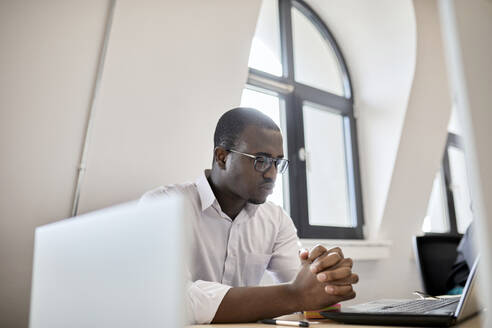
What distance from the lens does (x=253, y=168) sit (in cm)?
158

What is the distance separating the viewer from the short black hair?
64.1 inches

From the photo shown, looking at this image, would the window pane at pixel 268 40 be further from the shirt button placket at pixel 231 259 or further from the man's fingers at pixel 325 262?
the man's fingers at pixel 325 262

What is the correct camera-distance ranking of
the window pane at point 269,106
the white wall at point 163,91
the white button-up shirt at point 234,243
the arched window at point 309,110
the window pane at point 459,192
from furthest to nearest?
the window pane at point 459,192 → the arched window at point 309,110 → the window pane at point 269,106 → the white wall at point 163,91 → the white button-up shirt at point 234,243

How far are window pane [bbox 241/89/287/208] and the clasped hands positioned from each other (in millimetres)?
1811

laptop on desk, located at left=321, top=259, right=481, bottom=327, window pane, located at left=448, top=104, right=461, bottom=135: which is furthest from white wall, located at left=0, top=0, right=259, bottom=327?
laptop on desk, located at left=321, top=259, right=481, bottom=327

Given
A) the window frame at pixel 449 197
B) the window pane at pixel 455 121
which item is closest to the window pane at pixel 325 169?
the window pane at pixel 455 121

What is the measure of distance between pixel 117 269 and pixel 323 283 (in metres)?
0.56

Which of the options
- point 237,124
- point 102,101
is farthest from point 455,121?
point 102,101

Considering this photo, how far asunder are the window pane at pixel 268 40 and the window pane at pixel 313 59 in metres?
0.22

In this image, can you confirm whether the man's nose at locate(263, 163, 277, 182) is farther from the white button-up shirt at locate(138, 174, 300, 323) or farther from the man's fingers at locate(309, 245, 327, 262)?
the man's fingers at locate(309, 245, 327, 262)

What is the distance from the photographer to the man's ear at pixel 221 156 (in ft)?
5.40

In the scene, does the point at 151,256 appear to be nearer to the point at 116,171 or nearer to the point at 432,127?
the point at 116,171

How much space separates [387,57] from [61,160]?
255 centimetres

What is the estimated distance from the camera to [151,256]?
42 cm
